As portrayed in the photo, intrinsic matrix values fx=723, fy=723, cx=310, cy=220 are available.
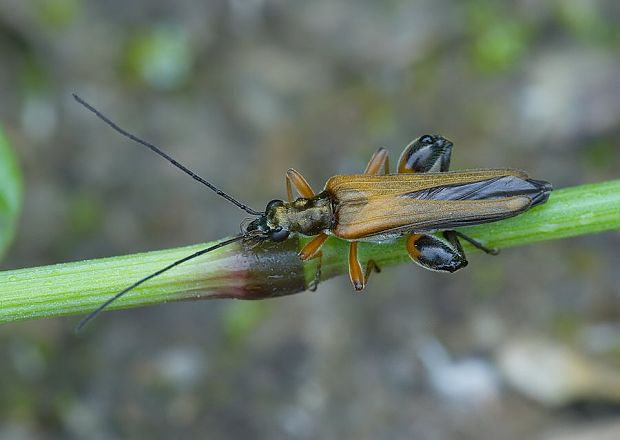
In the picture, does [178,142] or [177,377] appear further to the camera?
[178,142]

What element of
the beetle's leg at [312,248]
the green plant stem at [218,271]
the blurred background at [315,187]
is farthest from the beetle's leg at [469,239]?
the blurred background at [315,187]

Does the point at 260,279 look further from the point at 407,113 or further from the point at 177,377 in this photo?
the point at 407,113

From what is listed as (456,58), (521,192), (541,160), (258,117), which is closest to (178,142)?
(258,117)

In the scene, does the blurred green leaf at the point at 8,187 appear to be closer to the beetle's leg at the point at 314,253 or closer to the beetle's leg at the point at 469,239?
the beetle's leg at the point at 314,253

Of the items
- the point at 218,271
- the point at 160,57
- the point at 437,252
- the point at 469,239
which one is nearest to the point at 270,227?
the point at 218,271

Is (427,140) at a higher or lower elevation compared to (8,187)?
higher

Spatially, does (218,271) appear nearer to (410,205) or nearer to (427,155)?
(410,205)
